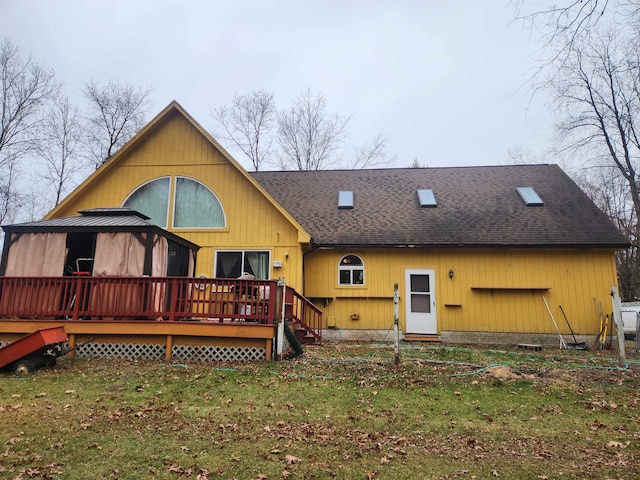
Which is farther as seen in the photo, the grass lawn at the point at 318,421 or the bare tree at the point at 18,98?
the bare tree at the point at 18,98

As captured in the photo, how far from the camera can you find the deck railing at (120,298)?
7922 millimetres

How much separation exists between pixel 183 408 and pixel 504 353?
8.11 metres

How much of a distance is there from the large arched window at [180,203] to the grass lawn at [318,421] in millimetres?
5594

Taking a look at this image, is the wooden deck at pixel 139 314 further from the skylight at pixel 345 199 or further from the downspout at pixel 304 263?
the skylight at pixel 345 199

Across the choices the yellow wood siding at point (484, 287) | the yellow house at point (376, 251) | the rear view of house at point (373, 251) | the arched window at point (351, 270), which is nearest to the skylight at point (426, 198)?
the yellow house at point (376, 251)

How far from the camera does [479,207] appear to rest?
553 inches

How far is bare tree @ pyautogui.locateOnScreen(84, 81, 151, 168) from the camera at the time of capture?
25000 millimetres

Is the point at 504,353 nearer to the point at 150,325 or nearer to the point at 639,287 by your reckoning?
the point at 150,325

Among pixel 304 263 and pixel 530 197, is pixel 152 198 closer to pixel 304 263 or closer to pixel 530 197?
pixel 304 263

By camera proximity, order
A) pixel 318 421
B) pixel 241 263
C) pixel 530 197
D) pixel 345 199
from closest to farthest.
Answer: pixel 318 421 → pixel 241 263 → pixel 530 197 → pixel 345 199

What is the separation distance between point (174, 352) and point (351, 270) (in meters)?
6.49

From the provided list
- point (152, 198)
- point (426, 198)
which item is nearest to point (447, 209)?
point (426, 198)

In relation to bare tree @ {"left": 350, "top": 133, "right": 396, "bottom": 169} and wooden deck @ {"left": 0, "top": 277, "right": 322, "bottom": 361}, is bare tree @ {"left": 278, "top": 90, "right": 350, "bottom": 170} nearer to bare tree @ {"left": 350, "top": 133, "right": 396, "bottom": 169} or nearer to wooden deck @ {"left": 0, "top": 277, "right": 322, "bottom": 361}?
bare tree @ {"left": 350, "top": 133, "right": 396, "bottom": 169}

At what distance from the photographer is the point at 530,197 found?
14.3 meters
